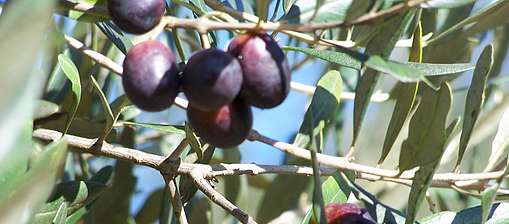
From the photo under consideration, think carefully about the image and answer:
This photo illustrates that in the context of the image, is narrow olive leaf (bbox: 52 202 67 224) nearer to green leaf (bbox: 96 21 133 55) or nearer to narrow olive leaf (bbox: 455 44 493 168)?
green leaf (bbox: 96 21 133 55)

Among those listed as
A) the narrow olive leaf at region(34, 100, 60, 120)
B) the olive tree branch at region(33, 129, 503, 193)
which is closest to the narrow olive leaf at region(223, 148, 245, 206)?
the narrow olive leaf at region(34, 100, 60, 120)

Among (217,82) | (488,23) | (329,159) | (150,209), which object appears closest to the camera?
(217,82)

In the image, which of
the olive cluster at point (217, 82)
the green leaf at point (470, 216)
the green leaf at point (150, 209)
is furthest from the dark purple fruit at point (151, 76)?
the green leaf at point (150, 209)

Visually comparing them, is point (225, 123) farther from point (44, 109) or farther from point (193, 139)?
point (44, 109)

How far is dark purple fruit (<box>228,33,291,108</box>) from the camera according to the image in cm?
76

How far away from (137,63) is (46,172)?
0.24 meters

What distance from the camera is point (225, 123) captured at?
2.57 ft

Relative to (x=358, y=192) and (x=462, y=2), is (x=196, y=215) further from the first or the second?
(x=462, y=2)

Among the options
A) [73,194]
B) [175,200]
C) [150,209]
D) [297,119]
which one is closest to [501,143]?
[175,200]

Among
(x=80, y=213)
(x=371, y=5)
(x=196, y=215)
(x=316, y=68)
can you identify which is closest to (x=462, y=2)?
(x=371, y=5)

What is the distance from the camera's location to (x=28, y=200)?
1.70ft

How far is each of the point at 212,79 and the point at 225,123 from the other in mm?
64

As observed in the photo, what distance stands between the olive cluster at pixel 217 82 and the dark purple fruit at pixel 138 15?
44 millimetres

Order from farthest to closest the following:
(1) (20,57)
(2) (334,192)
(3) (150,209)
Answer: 1. (3) (150,209)
2. (2) (334,192)
3. (1) (20,57)
